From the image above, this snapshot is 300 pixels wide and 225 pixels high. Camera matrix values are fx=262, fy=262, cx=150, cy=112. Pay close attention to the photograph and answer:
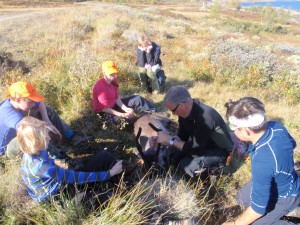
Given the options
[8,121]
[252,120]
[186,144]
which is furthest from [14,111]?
[252,120]

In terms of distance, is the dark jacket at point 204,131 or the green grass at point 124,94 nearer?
the green grass at point 124,94

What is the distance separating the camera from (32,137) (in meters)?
2.10

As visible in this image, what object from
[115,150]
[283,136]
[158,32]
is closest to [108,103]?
[115,150]

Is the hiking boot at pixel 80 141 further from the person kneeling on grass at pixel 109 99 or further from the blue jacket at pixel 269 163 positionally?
the blue jacket at pixel 269 163

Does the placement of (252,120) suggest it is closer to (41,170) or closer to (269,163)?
(269,163)

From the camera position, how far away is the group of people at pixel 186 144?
6.87 ft

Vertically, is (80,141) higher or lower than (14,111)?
lower

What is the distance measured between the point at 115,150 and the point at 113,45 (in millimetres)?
6709

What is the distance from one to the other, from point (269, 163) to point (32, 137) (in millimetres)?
1889

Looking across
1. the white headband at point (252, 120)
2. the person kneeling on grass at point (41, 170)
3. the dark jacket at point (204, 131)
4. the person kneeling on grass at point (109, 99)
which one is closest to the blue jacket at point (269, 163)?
the white headband at point (252, 120)

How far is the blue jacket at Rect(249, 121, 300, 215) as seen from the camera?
2057mm

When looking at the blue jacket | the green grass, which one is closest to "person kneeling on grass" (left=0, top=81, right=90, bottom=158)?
the green grass

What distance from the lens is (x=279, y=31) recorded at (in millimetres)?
33562

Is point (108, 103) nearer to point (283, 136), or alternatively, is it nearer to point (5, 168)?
point (5, 168)
